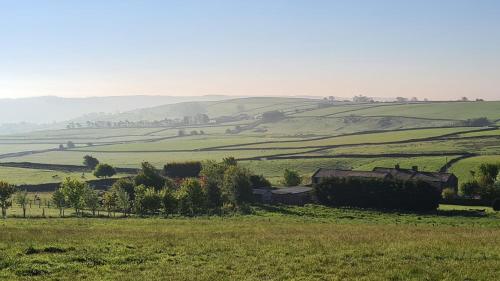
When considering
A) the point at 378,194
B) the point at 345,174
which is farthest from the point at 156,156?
the point at 378,194

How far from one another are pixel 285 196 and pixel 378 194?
1734 centimetres

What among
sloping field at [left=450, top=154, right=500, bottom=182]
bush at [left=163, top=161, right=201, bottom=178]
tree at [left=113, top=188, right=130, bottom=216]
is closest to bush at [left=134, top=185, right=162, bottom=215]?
tree at [left=113, top=188, right=130, bottom=216]

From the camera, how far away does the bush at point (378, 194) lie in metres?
73.5

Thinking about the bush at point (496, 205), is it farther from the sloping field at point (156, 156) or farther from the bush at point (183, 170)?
the sloping field at point (156, 156)

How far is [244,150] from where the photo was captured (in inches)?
6703

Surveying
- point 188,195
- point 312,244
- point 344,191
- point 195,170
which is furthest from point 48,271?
point 195,170

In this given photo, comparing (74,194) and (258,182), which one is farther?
(258,182)

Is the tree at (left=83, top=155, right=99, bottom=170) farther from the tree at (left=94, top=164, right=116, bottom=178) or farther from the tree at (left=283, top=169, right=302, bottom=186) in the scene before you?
the tree at (left=283, top=169, right=302, bottom=186)

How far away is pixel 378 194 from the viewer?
255 ft

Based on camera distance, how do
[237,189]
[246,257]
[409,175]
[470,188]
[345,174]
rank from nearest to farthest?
[246,257] → [237,189] → [470,188] → [409,175] → [345,174]

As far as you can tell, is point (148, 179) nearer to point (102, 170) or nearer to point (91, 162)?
point (102, 170)

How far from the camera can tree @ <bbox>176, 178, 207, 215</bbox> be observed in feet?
234

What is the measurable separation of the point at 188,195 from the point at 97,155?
5233 inches

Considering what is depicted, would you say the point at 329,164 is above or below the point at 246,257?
below
